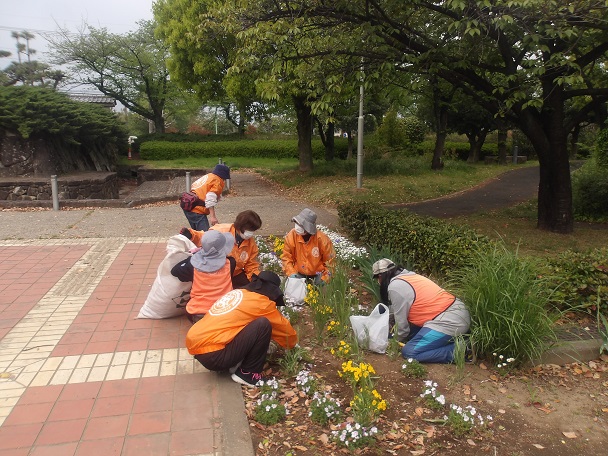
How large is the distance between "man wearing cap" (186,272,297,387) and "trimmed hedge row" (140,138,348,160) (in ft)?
80.4

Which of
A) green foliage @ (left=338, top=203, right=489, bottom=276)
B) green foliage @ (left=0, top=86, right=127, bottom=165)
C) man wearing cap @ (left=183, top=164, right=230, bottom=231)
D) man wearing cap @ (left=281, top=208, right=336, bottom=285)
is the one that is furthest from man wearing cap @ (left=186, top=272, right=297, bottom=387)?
green foliage @ (left=0, top=86, right=127, bottom=165)

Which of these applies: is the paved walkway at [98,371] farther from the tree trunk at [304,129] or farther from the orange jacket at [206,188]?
the tree trunk at [304,129]

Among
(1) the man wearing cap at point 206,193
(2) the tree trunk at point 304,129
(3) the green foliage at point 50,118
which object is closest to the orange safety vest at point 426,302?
(1) the man wearing cap at point 206,193

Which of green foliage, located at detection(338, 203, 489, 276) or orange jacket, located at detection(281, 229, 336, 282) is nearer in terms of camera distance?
green foliage, located at detection(338, 203, 489, 276)

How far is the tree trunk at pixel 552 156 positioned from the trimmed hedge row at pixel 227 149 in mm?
18907

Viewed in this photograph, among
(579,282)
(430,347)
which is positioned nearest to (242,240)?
(430,347)

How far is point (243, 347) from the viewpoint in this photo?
3477 millimetres

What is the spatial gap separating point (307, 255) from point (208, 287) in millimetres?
1709

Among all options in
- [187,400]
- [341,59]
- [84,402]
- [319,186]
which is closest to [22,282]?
[84,402]

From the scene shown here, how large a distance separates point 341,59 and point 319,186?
6.97 m

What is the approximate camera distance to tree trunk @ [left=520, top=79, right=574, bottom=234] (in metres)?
8.59

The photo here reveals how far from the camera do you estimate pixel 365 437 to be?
2936mm

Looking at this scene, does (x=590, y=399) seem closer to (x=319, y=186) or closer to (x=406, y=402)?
(x=406, y=402)

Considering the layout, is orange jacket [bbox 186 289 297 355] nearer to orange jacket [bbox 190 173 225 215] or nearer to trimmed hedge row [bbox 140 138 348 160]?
orange jacket [bbox 190 173 225 215]
